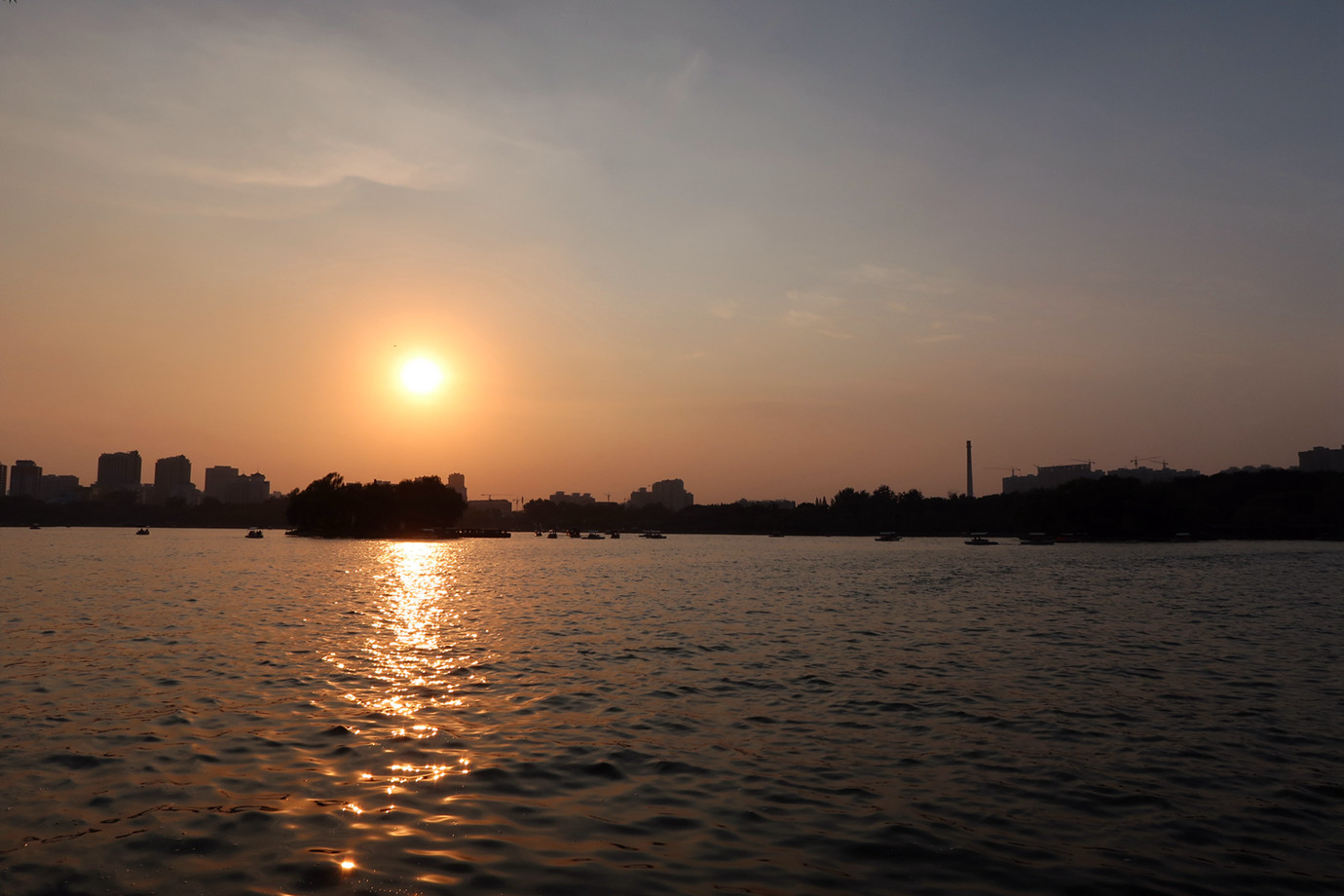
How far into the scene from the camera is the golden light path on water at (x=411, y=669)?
1602 centimetres

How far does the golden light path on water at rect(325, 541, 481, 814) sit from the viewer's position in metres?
16.0

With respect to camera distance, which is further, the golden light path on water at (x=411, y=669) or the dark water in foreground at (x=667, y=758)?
the golden light path on water at (x=411, y=669)

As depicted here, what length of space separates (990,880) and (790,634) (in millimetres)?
27368

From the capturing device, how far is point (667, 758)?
56.2 ft

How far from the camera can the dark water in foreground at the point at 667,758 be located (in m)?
11.4

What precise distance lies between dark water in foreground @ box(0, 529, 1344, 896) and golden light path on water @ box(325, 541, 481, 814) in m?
0.17

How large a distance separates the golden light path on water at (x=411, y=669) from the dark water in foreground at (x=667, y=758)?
17cm

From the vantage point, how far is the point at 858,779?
1571cm

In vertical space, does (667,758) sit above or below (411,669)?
above

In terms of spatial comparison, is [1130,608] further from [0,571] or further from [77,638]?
[0,571]

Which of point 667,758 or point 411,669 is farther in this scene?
point 411,669

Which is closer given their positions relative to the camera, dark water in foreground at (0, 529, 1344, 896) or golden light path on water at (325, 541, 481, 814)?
dark water in foreground at (0, 529, 1344, 896)

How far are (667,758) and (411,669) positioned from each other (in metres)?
14.5

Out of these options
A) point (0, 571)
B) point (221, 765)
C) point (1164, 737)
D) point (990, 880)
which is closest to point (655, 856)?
point (990, 880)
